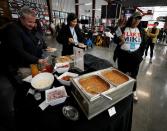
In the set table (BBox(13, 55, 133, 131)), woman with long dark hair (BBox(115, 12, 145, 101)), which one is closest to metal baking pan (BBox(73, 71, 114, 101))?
table (BBox(13, 55, 133, 131))

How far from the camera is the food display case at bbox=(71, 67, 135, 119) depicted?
0.77m

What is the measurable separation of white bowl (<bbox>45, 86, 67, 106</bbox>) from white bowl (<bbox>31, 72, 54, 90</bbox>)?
0.29ft

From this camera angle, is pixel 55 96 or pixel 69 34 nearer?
pixel 55 96

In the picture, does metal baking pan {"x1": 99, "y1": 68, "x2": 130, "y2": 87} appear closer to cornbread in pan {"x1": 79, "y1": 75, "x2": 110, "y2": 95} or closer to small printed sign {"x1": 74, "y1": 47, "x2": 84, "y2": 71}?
cornbread in pan {"x1": 79, "y1": 75, "x2": 110, "y2": 95}

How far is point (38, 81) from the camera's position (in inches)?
45.2

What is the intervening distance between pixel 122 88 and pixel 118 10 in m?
8.56

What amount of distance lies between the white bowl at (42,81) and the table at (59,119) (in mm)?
107

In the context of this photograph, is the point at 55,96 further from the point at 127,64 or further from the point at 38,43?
the point at 127,64

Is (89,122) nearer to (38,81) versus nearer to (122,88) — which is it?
(122,88)

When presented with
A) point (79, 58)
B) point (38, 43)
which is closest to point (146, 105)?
point (79, 58)

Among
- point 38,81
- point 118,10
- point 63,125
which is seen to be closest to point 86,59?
point 38,81

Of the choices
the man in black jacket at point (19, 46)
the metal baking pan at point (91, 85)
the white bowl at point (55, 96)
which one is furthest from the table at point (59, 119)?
the man in black jacket at point (19, 46)

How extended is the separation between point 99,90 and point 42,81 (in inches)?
23.3

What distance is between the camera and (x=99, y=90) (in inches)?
34.5
